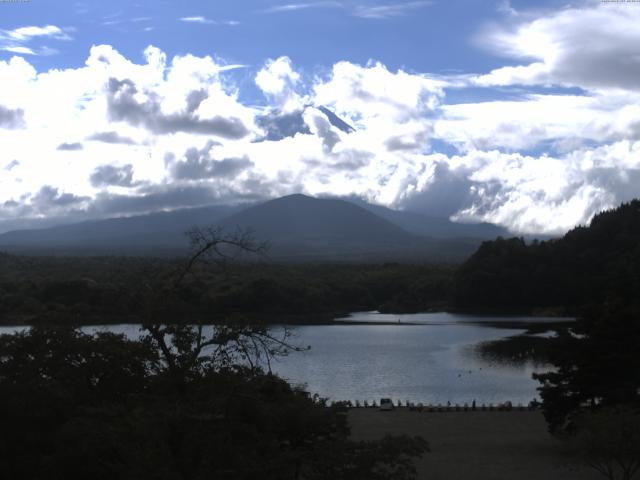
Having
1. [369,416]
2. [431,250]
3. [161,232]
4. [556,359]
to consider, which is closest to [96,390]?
[556,359]

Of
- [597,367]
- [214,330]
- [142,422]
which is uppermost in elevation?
[214,330]

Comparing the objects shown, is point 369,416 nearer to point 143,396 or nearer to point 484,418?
point 484,418

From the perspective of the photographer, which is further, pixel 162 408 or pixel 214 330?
pixel 214 330

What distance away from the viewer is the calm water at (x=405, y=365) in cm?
2681

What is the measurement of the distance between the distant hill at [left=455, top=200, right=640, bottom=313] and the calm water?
10.7 m

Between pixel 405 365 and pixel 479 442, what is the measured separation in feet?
53.3

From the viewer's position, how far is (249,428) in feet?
22.1

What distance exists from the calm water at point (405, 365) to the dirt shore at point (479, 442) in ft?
9.93

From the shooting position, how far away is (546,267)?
205ft

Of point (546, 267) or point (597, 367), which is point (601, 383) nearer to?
point (597, 367)

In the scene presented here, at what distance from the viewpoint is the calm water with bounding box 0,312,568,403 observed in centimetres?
2681

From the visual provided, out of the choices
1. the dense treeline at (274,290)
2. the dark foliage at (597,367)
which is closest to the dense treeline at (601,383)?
the dark foliage at (597,367)

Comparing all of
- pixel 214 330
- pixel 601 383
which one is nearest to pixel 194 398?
pixel 214 330

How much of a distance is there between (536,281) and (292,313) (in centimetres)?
1992
